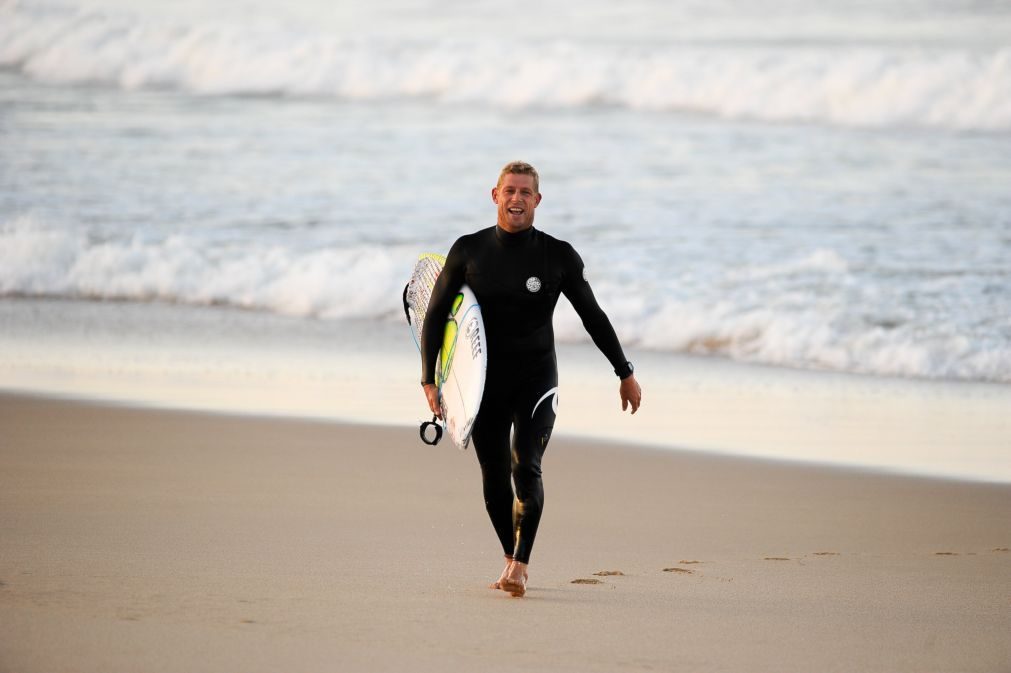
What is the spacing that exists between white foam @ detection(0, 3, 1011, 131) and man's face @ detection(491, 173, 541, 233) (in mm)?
17497

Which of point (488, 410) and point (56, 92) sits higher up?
point (56, 92)

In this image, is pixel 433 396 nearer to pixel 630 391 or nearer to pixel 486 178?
pixel 630 391

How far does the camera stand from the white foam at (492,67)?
70.5ft

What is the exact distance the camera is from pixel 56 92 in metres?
21.8

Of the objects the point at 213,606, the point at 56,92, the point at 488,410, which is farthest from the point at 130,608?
the point at 56,92

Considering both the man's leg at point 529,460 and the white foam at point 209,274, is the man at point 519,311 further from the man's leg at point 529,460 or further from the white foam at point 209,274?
the white foam at point 209,274

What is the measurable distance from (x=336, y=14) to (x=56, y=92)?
4586 mm

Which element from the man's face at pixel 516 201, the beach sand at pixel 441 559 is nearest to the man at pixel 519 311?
the man's face at pixel 516 201

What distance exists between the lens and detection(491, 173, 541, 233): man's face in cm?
469

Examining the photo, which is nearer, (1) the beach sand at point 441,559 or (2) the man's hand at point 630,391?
(1) the beach sand at point 441,559

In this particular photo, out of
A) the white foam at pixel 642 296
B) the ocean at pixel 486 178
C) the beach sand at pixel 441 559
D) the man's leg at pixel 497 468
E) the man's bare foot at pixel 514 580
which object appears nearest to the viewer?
the beach sand at pixel 441 559

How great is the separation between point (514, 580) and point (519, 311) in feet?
2.95

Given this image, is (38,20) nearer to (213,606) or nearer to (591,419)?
(591,419)

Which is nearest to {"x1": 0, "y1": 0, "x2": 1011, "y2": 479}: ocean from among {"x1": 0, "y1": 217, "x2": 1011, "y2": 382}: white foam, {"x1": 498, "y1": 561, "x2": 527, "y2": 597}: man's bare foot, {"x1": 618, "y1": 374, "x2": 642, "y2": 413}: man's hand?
{"x1": 0, "y1": 217, "x2": 1011, "y2": 382}: white foam
